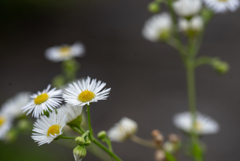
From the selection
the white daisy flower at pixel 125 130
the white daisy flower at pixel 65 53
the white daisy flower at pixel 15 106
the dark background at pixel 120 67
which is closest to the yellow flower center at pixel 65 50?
the white daisy flower at pixel 65 53

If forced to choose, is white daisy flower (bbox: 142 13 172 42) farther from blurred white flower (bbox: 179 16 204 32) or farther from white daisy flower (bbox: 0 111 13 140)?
white daisy flower (bbox: 0 111 13 140)

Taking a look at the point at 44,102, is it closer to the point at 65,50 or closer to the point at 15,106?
the point at 15,106

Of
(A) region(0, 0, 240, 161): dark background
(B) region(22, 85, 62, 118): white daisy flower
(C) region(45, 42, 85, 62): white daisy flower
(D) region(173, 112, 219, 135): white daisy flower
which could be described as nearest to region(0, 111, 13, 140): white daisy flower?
(B) region(22, 85, 62, 118): white daisy flower

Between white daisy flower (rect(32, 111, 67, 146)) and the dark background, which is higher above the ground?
the dark background

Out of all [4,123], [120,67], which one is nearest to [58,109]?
[4,123]

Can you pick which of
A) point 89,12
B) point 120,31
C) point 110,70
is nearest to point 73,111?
point 110,70

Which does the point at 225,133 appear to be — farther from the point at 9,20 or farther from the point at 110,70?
the point at 9,20
